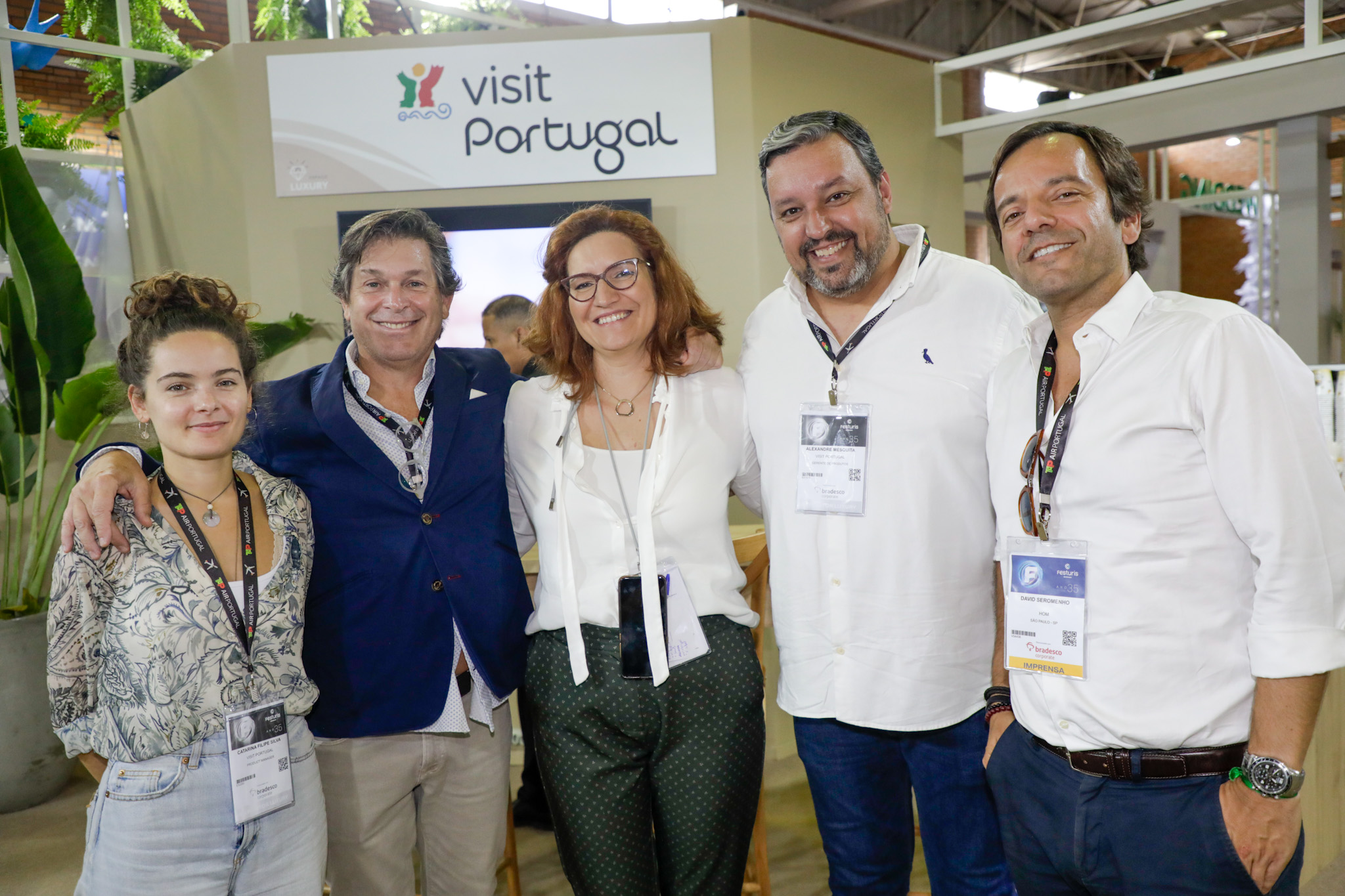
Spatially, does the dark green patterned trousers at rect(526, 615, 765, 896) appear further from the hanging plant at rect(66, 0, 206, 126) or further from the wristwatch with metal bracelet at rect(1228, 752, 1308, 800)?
the hanging plant at rect(66, 0, 206, 126)

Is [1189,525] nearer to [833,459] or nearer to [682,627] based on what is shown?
[833,459]

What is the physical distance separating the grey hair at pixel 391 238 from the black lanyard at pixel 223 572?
54cm

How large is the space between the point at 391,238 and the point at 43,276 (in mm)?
2516

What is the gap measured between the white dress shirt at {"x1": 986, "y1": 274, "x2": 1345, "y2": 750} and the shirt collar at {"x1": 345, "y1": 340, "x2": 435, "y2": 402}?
129cm

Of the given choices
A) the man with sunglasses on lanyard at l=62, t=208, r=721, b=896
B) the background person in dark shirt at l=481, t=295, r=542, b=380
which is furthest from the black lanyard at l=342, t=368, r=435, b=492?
the background person in dark shirt at l=481, t=295, r=542, b=380

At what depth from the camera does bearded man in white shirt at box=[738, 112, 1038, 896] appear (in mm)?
1760

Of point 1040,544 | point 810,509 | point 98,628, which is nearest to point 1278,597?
point 1040,544

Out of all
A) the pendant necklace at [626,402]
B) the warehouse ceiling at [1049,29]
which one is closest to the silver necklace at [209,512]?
the pendant necklace at [626,402]

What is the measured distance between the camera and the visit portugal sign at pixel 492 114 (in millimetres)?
4820

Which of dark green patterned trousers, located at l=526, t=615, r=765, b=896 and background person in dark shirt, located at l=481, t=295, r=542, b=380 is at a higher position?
background person in dark shirt, located at l=481, t=295, r=542, b=380

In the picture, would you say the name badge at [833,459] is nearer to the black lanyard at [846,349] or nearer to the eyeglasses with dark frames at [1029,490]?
the black lanyard at [846,349]

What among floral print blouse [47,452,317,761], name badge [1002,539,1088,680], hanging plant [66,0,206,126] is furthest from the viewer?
hanging plant [66,0,206,126]

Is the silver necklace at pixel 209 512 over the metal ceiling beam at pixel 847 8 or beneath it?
beneath

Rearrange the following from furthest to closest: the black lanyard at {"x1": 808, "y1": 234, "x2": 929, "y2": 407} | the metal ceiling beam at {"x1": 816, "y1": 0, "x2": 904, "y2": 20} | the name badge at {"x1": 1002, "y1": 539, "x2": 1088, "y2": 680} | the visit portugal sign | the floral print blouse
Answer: the metal ceiling beam at {"x1": 816, "y1": 0, "x2": 904, "y2": 20}
the visit portugal sign
the black lanyard at {"x1": 808, "y1": 234, "x2": 929, "y2": 407}
the floral print blouse
the name badge at {"x1": 1002, "y1": 539, "x2": 1088, "y2": 680}
